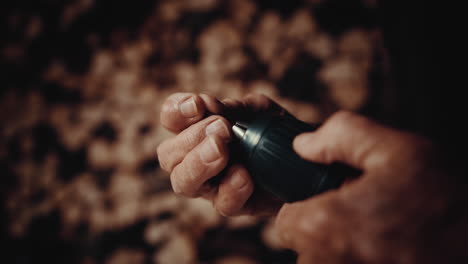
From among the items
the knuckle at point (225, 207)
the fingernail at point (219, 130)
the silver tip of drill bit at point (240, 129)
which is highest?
the fingernail at point (219, 130)

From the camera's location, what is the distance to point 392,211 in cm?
22

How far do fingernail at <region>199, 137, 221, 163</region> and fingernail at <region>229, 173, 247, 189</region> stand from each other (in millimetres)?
54

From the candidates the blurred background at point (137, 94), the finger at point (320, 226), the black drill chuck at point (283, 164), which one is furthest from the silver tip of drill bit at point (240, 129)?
the blurred background at point (137, 94)

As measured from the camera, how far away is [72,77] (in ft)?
4.25

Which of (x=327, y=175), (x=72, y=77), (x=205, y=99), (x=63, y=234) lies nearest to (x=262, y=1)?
(x=205, y=99)

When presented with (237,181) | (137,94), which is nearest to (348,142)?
(237,181)

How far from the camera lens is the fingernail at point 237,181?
1.26ft

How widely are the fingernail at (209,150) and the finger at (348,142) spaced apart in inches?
4.5

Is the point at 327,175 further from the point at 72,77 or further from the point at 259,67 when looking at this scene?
the point at 72,77

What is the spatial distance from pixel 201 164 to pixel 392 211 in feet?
0.81

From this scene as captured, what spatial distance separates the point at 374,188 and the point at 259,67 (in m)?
0.84

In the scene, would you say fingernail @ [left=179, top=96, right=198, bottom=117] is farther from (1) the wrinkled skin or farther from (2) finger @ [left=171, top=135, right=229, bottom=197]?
(1) the wrinkled skin

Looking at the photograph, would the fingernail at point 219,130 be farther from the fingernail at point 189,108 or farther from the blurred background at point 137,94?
the blurred background at point 137,94

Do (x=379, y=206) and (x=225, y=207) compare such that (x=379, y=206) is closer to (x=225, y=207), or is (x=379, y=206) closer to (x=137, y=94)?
(x=225, y=207)
